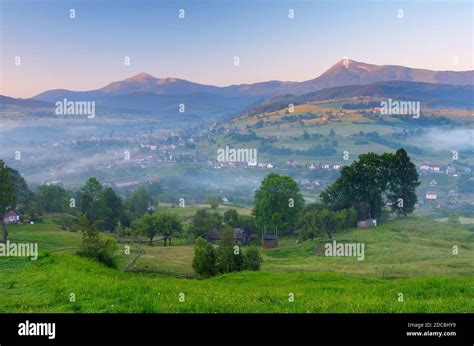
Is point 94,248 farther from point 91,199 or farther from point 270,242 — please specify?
point 270,242

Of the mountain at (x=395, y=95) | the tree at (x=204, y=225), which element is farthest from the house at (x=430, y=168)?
the tree at (x=204, y=225)

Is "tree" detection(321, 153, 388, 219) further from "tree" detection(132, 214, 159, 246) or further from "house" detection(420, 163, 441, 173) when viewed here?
"house" detection(420, 163, 441, 173)

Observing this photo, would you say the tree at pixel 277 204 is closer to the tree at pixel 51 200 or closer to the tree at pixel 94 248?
the tree at pixel 51 200

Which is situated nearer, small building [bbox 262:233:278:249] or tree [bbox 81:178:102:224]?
tree [bbox 81:178:102:224]

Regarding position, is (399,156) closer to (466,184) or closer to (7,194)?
(466,184)

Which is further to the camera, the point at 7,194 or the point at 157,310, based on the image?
the point at 7,194

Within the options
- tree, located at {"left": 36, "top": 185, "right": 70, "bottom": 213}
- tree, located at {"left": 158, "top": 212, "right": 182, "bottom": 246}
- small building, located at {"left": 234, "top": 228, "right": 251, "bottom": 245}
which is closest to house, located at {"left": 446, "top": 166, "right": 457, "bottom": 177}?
small building, located at {"left": 234, "top": 228, "right": 251, "bottom": 245}

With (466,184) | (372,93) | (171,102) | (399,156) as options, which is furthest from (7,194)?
(372,93)
